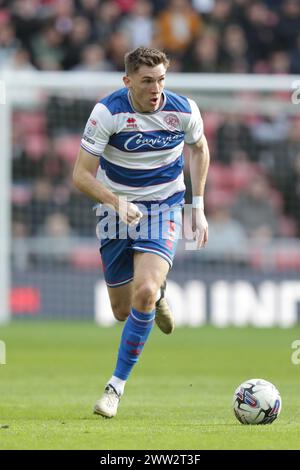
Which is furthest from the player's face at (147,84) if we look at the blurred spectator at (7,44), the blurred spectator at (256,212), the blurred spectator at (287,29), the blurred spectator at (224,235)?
the blurred spectator at (287,29)

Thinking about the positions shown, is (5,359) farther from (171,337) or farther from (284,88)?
(284,88)

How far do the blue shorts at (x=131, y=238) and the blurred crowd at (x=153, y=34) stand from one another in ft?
32.7

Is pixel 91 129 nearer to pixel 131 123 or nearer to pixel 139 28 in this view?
pixel 131 123

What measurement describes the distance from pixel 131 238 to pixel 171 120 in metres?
0.89

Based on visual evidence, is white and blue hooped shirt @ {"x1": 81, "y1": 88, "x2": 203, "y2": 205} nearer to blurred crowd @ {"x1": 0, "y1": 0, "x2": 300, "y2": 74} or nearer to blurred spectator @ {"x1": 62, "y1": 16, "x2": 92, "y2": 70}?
blurred crowd @ {"x1": 0, "y1": 0, "x2": 300, "y2": 74}

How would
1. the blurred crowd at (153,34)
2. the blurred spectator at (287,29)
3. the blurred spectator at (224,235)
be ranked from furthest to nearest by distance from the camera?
the blurred spectator at (287,29)
the blurred crowd at (153,34)
the blurred spectator at (224,235)

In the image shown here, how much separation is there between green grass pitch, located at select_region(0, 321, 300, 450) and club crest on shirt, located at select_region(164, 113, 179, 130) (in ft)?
6.59

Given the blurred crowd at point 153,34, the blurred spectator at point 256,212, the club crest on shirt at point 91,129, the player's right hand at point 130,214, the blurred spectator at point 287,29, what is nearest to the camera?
the player's right hand at point 130,214

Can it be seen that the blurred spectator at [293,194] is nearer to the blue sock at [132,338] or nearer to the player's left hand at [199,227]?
the player's left hand at [199,227]

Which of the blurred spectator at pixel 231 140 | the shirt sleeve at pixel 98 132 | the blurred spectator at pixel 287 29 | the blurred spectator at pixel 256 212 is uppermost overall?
the blurred spectator at pixel 287 29

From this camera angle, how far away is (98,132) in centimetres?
772

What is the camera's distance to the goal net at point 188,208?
16.1 m

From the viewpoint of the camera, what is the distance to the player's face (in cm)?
760

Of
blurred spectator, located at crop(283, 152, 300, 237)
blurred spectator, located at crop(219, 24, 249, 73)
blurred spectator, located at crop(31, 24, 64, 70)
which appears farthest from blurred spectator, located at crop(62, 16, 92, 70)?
blurred spectator, located at crop(283, 152, 300, 237)
